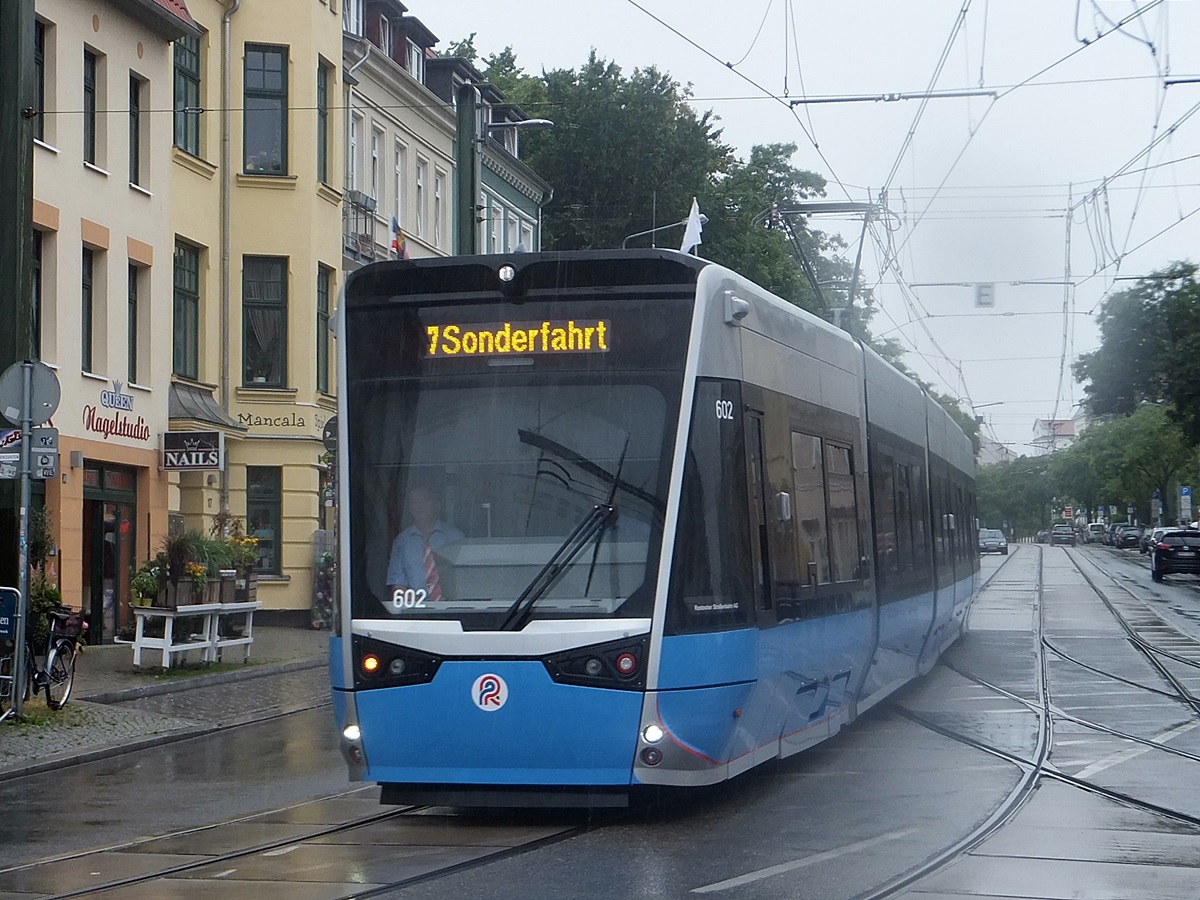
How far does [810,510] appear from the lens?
36.9 ft

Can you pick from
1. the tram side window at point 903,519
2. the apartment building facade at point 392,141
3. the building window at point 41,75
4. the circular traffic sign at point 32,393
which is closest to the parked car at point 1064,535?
the apartment building facade at point 392,141

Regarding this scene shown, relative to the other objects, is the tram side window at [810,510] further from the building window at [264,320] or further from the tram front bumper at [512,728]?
the building window at [264,320]

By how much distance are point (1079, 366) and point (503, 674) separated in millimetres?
57158

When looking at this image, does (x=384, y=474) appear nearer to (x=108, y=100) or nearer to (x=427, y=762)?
(x=427, y=762)

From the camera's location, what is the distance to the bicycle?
1553 cm

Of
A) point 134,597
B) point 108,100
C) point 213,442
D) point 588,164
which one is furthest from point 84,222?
point 588,164

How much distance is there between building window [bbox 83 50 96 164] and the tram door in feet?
56.3

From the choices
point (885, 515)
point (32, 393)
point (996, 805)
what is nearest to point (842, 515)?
point (885, 515)

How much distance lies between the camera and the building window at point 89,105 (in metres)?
24.9

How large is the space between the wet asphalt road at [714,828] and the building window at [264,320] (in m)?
16.5

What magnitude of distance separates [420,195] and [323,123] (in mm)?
7998

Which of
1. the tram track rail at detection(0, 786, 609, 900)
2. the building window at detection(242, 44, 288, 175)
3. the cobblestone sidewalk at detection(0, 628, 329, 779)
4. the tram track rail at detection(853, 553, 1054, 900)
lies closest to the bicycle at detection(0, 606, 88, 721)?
the cobblestone sidewalk at detection(0, 628, 329, 779)

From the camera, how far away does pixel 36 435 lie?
50.5 feet

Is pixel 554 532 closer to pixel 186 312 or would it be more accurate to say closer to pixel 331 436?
pixel 331 436
